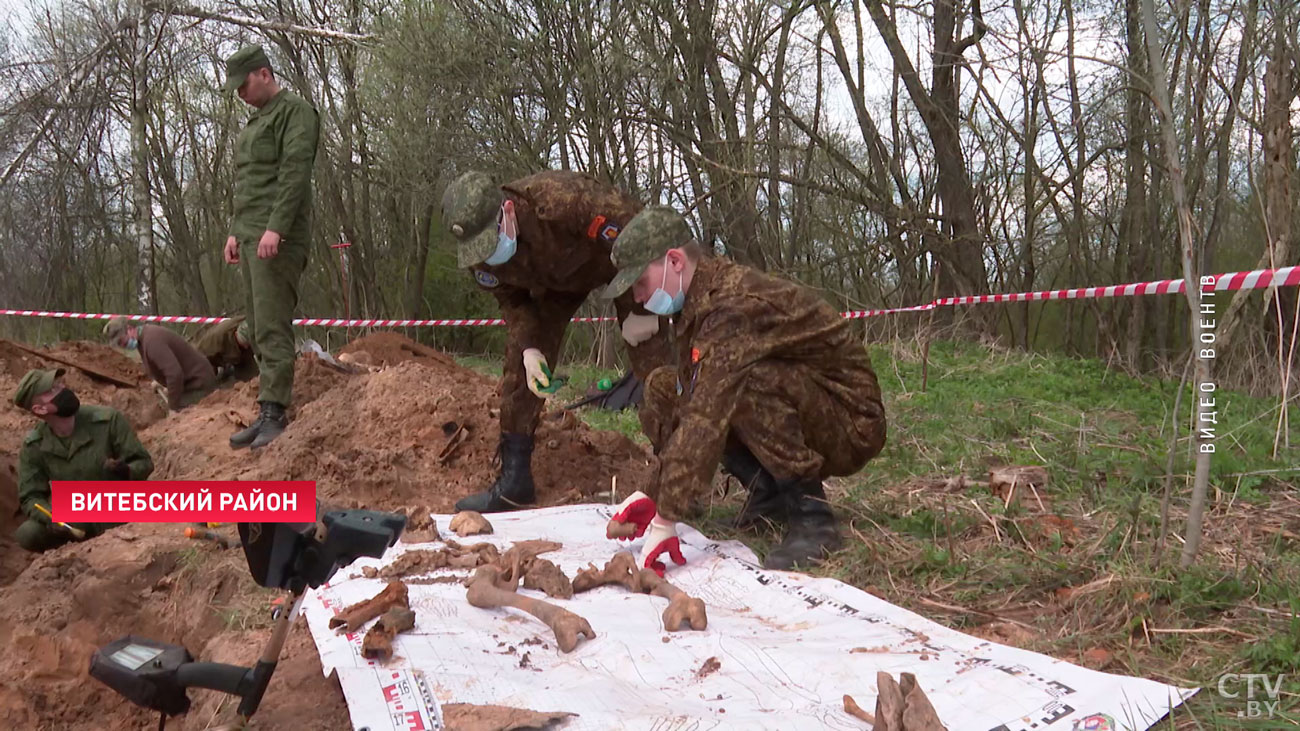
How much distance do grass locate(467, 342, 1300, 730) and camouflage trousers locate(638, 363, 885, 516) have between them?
0.90 feet

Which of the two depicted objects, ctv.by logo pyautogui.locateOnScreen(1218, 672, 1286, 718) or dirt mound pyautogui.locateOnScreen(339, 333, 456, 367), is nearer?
ctv.by logo pyautogui.locateOnScreen(1218, 672, 1286, 718)

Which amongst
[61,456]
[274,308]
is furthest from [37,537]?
[274,308]

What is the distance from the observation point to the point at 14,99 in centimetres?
1195

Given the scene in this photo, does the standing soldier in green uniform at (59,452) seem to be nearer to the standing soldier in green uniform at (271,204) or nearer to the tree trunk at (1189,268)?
the standing soldier in green uniform at (271,204)

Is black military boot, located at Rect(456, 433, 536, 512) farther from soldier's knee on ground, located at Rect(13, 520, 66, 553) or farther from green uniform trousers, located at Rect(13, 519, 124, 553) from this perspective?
soldier's knee on ground, located at Rect(13, 520, 66, 553)

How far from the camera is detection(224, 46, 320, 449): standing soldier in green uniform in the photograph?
4.35 metres

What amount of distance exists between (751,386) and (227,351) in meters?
5.66

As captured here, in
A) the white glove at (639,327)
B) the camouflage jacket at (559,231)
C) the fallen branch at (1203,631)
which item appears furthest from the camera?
the white glove at (639,327)

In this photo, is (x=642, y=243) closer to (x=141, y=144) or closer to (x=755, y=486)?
(x=755, y=486)

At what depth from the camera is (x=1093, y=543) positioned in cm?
261

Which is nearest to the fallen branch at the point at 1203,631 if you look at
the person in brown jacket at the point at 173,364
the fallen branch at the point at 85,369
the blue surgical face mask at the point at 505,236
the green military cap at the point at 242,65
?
the blue surgical face mask at the point at 505,236

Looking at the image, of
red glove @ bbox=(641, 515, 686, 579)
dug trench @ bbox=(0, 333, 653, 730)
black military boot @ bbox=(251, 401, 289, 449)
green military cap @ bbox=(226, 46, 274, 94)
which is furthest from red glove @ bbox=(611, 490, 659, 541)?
green military cap @ bbox=(226, 46, 274, 94)

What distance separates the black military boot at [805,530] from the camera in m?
2.83

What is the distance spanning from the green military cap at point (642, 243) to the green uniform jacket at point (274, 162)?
235 centimetres
